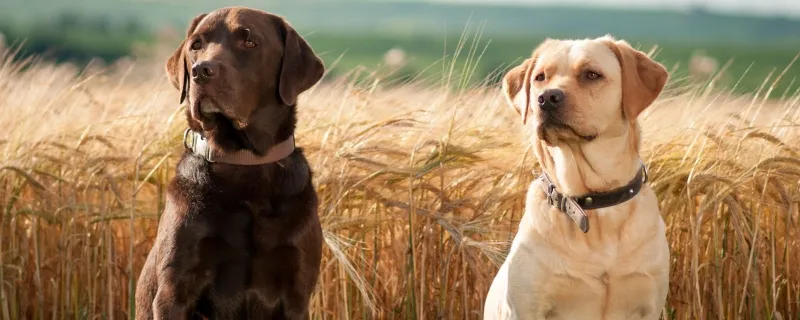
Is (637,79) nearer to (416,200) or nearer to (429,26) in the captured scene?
(416,200)

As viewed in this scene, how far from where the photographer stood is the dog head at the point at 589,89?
13.0 feet

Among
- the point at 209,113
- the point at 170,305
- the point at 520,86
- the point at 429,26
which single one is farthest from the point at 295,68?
the point at 429,26

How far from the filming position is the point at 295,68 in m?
4.17

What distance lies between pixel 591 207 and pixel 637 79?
55 cm

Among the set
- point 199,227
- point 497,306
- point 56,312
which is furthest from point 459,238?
point 56,312

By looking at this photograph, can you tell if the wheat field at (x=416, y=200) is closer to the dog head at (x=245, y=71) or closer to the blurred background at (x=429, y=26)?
the dog head at (x=245, y=71)

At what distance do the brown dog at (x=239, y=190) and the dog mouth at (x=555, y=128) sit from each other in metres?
0.95

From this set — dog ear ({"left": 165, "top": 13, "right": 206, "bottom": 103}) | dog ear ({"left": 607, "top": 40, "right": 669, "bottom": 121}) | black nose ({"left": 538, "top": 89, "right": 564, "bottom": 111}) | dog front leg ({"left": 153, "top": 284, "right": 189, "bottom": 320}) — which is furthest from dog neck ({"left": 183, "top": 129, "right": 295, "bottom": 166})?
dog ear ({"left": 607, "top": 40, "right": 669, "bottom": 121})

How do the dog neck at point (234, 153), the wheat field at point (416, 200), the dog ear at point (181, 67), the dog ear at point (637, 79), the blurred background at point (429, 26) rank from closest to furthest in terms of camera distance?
the dog ear at point (637, 79) → the dog neck at point (234, 153) → the dog ear at point (181, 67) → the wheat field at point (416, 200) → the blurred background at point (429, 26)

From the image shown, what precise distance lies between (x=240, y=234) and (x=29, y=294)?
2.15m

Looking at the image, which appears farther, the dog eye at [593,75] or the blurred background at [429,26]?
the blurred background at [429,26]

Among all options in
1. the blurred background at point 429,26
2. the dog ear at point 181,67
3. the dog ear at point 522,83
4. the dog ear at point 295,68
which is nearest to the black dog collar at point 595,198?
the dog ear at point 522,83

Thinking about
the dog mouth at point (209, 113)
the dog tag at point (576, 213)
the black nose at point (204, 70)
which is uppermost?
the black nose at point (204, 70)

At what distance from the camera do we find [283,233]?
4.06 metres
